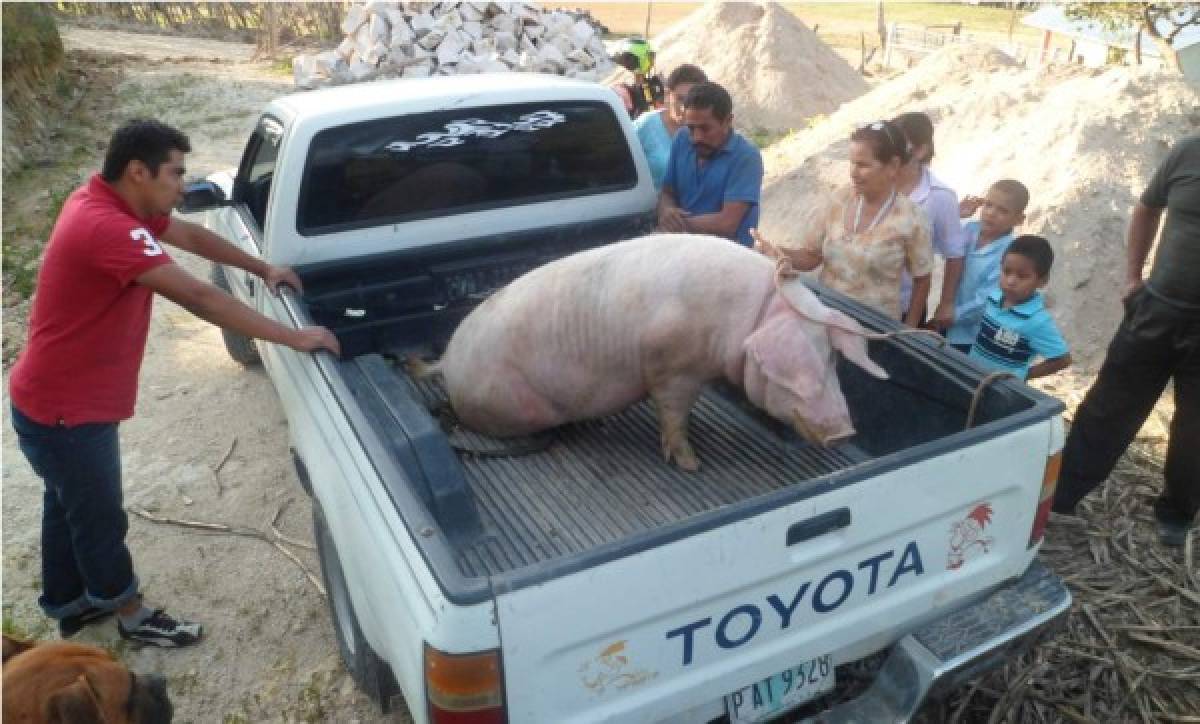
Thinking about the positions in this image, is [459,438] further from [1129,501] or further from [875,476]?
[1129,501]

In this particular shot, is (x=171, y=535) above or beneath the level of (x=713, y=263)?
beneath

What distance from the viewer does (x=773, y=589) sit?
2207 mm

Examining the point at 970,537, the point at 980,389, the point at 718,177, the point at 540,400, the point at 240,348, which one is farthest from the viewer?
the point at 240,348

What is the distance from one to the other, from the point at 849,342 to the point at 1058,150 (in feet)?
18.4

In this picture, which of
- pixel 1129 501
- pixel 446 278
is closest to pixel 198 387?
pixel 446 278

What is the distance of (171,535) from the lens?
438 cm

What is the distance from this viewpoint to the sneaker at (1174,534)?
3.92 metres

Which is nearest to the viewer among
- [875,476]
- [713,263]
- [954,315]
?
[875,476]

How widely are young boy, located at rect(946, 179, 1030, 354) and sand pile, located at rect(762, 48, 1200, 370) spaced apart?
2283 mm

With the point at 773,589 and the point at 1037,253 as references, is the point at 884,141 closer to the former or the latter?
the point at 1037,253

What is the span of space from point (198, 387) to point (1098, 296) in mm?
6623

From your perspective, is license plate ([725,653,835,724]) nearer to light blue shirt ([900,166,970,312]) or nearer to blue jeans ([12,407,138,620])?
light blue shirt ([900,166,970,312])

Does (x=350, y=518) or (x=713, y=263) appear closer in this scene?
(x=350, y=518)

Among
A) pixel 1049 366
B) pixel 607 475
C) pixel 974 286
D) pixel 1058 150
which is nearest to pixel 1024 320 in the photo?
pixel 1049 366
